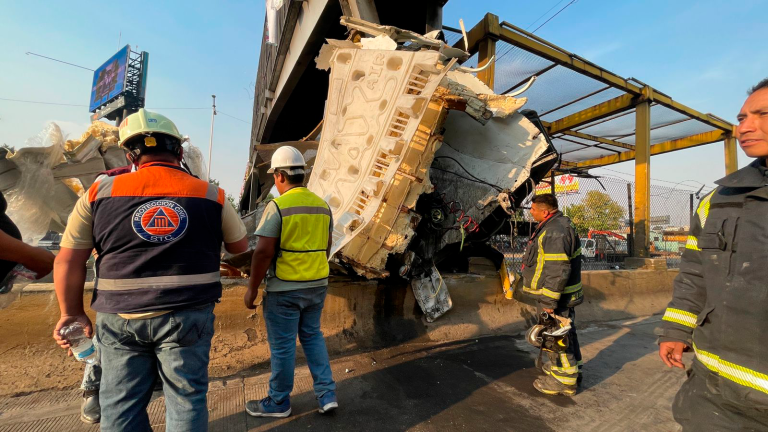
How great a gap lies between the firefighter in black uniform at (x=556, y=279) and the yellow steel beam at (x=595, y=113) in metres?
6.46

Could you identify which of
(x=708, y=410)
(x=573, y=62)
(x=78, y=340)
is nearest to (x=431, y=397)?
(x=708, y=410)

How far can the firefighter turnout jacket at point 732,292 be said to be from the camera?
130 centimetres

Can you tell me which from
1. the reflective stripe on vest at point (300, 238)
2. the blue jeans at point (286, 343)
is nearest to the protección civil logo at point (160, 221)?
the reflective stripe on vest at point (300, 238)

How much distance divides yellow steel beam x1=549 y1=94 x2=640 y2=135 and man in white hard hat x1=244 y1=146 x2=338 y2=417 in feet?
27.5

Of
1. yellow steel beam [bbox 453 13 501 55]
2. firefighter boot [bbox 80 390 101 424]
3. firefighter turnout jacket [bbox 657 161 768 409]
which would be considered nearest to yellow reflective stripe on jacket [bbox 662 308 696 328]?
firefighter turnout jacket [bbox 657 161 768 409]

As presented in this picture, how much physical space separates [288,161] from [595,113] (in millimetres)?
8532

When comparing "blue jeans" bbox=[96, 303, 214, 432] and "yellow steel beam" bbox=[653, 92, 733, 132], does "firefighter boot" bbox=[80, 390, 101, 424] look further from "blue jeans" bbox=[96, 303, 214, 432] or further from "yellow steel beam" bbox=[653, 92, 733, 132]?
"yellow steel beam" bbox=[653, 92, 733, 132]

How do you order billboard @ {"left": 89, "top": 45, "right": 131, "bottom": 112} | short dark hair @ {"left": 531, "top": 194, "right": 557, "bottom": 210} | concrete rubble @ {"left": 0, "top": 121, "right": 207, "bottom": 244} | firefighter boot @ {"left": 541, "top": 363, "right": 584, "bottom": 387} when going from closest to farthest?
firefighter boot @ {"left": 541, "top": 363, "right": 584, "bottom": 387} → short dark hair @ {"left": 531, "top": 194, "right": 557, "bottom": 210} → concrete rubble @ {"left": 0, "top": 121, "right": 207, "bottom": 244} → billboard @ {"left": 89, "top": 45, "right": 131, "bottom": 112}

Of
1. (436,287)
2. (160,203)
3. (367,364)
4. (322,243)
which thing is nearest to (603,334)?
(436,287)

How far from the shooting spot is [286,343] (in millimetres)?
2377

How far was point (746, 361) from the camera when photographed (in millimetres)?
1313

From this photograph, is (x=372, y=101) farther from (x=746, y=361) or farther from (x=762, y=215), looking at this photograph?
(x=746, y=361)

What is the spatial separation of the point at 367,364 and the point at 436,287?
1229 mm

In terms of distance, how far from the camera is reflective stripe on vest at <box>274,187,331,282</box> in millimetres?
2410
